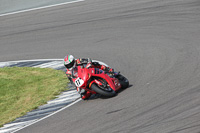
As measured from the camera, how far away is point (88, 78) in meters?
10.4

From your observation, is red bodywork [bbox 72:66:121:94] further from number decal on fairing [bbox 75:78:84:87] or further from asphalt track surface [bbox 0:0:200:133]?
asphalt track surface [bbox 0:0:200:133]

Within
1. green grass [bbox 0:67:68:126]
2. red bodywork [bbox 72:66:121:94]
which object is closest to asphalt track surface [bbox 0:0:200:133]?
red bodywork [bbox 72:66:121:94]

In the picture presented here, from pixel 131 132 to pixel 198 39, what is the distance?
7247 millimetres

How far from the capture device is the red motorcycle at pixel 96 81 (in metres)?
10.3

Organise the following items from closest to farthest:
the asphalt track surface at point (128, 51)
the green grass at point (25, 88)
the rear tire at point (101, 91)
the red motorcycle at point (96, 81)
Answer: the asphalt track surface at point (128, 51), the rear tire at point (101, 91), the red motorcycle at point (96, 81), the green grass at point (25, 88)

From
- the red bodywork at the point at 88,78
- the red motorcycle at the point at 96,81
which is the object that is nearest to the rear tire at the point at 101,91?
the red motorcycle at the point at 96,81

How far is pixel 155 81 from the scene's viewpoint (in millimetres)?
10945

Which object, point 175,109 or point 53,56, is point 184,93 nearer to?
point 175,109

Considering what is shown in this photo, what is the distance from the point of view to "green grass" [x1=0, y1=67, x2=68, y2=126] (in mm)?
11797

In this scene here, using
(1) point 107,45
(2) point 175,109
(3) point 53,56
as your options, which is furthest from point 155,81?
(3) point 53,56

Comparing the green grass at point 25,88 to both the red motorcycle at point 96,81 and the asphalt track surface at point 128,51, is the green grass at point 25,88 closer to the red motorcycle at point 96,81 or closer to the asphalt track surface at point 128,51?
the asphalt track surface at point 128,51

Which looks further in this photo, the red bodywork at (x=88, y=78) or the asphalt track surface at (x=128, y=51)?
the red bodywork at (x=88, y=78)

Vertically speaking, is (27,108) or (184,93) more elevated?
(184,93)

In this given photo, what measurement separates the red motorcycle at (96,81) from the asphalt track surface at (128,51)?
0.83ft
